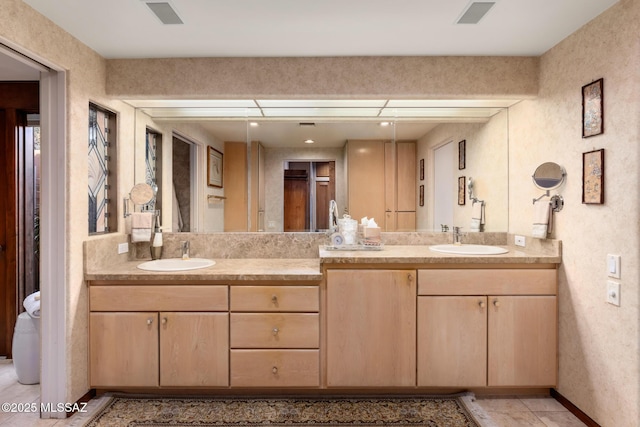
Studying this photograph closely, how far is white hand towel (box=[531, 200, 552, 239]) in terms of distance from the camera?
2.38 metres

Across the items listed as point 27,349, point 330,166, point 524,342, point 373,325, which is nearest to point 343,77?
point 330,166

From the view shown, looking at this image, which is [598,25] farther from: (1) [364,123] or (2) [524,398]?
(2) [524,398]

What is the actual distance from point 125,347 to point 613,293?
2.78m

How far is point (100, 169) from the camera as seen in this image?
2568 mm

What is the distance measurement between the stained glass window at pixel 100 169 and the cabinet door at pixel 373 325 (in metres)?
1.62

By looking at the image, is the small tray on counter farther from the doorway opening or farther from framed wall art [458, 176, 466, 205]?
framed wall art [458, 176, 466, 205]

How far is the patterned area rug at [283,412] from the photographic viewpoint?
2.12 meters

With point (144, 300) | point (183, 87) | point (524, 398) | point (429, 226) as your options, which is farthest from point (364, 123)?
point (524, 398)

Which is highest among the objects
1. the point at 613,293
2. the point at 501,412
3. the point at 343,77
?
the point at 343,77

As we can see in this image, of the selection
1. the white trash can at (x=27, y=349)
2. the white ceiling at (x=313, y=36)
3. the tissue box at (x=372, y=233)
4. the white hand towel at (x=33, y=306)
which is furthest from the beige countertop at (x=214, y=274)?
the white ceiling at (x=313, y=36)

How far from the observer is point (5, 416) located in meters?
2.20

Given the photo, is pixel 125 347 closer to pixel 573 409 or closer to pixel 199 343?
pixel 199 343

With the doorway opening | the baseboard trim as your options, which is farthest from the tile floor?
the doorway opening

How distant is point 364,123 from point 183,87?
133 centimetres
